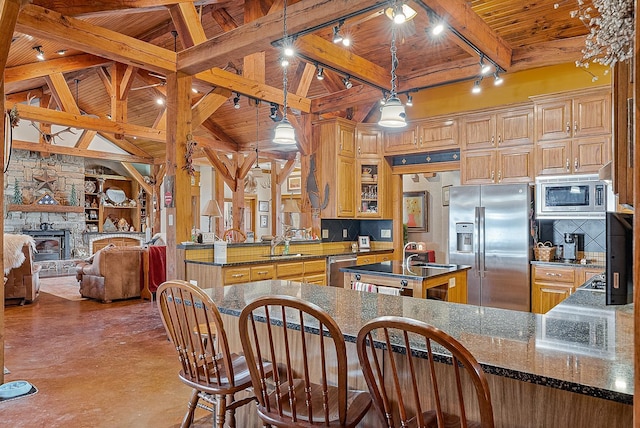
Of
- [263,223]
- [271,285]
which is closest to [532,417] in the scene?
[271,285]

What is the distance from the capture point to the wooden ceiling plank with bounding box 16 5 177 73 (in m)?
3.45

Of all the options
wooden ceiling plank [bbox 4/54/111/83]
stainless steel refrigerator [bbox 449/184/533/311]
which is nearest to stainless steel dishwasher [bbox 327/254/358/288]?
stainless steel refrigerator [bbox 449/184/533/311]

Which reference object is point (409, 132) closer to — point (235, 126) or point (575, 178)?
point (575, 178)

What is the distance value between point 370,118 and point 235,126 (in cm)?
360

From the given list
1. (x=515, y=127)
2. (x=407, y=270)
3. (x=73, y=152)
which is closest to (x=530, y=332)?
(x=407, y=270)

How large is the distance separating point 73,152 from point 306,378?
11.4 meters

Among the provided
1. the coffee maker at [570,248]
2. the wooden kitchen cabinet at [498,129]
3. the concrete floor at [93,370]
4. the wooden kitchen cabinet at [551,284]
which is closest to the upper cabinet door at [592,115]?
the wooden kitchen cabinet at [498,129]

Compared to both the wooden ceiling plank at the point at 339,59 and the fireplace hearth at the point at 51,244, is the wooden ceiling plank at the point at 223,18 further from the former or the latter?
the fireplace hearth at the point at 51,244

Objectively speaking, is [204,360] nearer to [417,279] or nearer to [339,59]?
[417,279]

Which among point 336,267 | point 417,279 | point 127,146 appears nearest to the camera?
point 417,279

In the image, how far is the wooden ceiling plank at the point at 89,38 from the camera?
3.45 m

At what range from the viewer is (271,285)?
8.66ft

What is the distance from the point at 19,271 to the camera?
249 inches

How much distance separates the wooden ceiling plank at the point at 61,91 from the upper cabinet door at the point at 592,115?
25.3 feet
